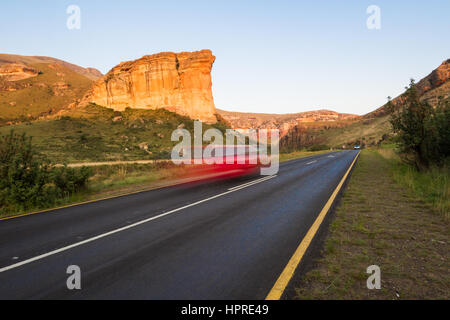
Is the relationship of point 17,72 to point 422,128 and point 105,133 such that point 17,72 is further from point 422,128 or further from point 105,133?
point 422,128

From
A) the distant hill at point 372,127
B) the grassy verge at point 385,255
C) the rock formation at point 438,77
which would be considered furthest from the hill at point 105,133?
the rock formation at point 438,77

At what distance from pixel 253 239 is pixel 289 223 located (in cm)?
130

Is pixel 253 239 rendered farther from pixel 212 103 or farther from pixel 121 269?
pixel 212 103

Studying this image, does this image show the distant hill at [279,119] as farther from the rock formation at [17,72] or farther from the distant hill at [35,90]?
the rock formation at [17,72]

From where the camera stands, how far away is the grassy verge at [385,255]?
292 cm

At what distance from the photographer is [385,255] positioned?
3879 millimetres

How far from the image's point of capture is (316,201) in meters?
7.75

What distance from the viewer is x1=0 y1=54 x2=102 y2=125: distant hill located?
7419 cm

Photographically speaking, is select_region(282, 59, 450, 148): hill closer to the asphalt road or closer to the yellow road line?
the yellow road line

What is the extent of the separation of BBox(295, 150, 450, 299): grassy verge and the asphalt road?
56 centimetres

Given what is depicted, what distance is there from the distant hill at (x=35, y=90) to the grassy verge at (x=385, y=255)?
84.6m

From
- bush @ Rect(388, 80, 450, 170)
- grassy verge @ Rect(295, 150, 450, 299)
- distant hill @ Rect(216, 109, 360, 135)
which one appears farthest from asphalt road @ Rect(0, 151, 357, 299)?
distant hill @ Rect(216, 109, 360, 135)

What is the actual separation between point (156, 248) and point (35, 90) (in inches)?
4173
